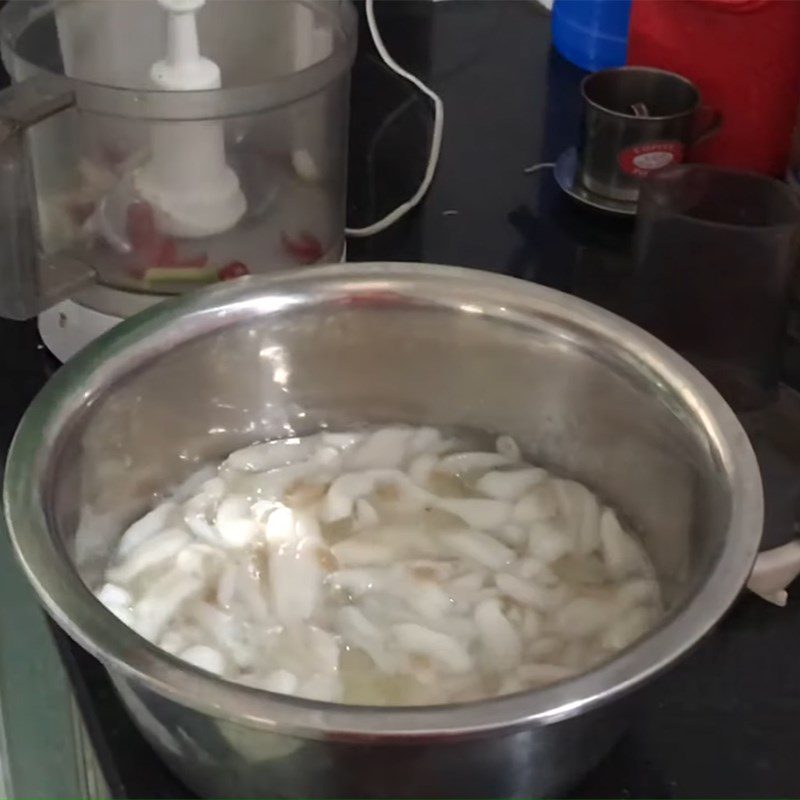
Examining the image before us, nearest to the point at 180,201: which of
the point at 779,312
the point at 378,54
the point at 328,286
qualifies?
the point at 328,286

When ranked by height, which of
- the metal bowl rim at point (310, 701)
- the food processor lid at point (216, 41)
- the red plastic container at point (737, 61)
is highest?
the food processor lid at point (216, 41)

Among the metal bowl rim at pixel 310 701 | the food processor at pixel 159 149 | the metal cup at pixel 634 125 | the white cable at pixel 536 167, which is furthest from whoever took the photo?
the white cable at pixel 536 167

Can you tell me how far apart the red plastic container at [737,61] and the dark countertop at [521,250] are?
11cm

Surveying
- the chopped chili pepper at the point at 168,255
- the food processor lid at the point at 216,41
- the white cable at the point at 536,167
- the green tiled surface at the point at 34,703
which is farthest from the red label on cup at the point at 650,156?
the green tiled surface at the point at 34,703

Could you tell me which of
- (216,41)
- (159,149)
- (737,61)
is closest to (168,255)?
(159,149)

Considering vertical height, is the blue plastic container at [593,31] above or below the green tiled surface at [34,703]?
above

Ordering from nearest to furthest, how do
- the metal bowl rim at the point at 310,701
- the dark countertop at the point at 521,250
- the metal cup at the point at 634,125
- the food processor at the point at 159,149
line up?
the metal bowl rim at the point at 310,701 < the dark countertop at the point at 521,250 < the food processor at the point at 159,149 < the metal cup at the point at 634,125

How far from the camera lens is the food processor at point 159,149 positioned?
26.6 inches

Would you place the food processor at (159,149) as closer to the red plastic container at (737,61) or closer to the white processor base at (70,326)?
the white processor base at (70,326)

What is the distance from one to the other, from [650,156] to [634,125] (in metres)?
0.02

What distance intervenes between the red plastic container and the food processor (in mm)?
256

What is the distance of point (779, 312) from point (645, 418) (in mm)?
160

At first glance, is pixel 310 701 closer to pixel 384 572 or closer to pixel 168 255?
pixel 384 572

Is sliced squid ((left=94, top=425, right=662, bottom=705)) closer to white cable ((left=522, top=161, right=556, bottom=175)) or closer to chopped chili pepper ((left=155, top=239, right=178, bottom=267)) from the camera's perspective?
chopped chili pepper ((left=155, top=239, right=178, bottom=267))
